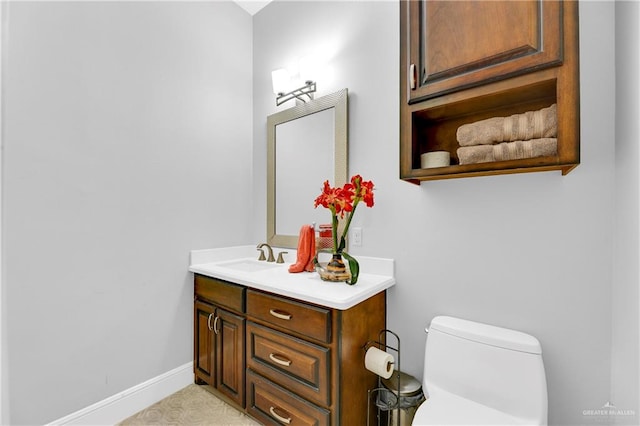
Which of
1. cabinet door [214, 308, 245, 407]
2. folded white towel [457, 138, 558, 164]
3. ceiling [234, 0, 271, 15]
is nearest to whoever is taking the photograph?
folded white towel [457, 138, 558, 164]

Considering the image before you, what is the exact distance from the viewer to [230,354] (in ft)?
5.57

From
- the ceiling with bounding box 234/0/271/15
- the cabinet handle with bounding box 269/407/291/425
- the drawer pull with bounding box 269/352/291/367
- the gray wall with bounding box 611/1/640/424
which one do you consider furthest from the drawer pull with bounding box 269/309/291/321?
A: the ceiling with bounding box 234/0/271/15

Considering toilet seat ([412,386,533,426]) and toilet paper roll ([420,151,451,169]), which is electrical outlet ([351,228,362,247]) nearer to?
toilet paper roll ([420,151,451,169])

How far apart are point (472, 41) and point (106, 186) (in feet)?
6.50

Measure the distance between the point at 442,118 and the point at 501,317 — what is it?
0.99 meters

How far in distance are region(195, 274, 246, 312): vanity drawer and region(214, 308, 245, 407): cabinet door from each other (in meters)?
0.06

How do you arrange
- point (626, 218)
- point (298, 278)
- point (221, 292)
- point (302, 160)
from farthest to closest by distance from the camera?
point (302, 160) → point (221, 292) → point (298, 278) → point (626, 218)

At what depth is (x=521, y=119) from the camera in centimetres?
113

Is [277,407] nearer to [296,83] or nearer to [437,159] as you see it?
[437,159]

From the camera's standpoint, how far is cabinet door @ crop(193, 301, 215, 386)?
6.03ft

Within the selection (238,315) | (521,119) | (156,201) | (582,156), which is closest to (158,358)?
(238,315)

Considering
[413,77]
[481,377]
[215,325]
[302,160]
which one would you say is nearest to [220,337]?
[215,325]

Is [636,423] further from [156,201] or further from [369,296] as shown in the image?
[156,201]

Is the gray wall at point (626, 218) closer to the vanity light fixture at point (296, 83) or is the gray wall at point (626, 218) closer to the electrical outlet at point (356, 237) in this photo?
the electrical outlet at point (356, 237)
